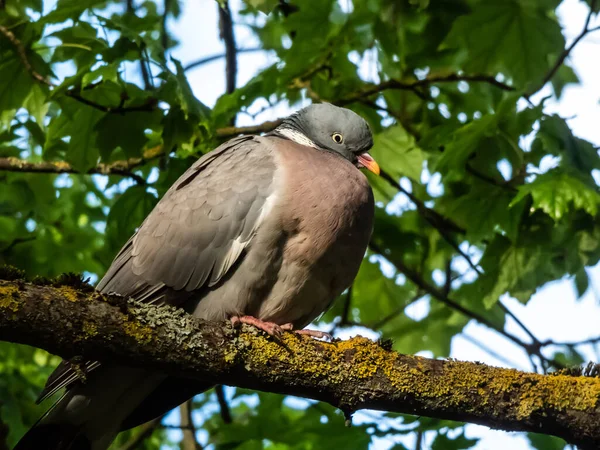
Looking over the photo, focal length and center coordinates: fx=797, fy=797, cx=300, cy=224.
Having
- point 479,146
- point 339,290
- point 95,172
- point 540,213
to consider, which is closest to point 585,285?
point 540,213

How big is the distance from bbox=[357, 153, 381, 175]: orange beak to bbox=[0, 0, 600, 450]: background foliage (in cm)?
34

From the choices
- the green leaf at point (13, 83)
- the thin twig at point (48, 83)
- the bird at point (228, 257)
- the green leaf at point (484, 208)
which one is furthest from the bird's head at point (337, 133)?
the green leaf at point (13, 83)

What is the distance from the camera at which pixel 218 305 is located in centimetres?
357

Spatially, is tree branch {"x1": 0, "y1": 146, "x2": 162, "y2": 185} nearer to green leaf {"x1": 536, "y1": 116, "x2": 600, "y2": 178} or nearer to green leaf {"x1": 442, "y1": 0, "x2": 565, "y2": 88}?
green leaf {"x1": 442, "y1": 0, "x2": 565, "y2": 88}

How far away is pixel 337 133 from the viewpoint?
4406 millimetres

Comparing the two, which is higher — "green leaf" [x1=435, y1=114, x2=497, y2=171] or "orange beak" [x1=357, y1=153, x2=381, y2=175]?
"green leaf" [x1=435, y1=114, x2=497, y2=171]

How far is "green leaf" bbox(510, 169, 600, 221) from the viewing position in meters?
3.74

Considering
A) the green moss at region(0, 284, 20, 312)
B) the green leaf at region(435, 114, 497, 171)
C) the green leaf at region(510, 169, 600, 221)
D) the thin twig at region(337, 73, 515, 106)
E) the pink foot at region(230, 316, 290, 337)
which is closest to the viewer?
the green moss at region(0, 284, 20, 312)

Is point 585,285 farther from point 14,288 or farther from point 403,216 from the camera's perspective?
point 14,288

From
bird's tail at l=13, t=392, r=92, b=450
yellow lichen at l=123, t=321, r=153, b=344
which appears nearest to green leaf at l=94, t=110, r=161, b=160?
bird's tail at l=13, t=392, r=92, b=450

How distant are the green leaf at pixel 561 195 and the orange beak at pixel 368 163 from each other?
0.83m

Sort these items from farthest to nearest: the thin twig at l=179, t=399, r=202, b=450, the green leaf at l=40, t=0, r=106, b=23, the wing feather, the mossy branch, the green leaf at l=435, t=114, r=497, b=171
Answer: the thin twig at l=179, t=399, r=202, b=450 → the green leaf at l=435, t=114, r=497, b=171 → the green leaf at l=40, t=0, r=106, b=23 → the wing feather → the mossy branch

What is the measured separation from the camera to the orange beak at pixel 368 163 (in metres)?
4.38

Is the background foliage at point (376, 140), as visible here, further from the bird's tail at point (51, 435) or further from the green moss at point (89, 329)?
the green moss at point (89, 329)
